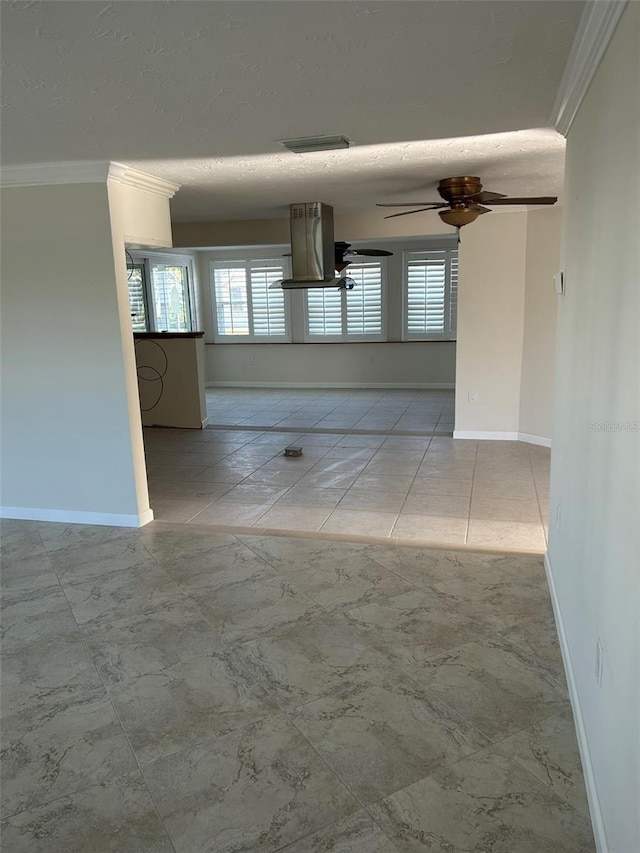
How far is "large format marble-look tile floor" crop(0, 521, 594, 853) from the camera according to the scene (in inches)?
65.4

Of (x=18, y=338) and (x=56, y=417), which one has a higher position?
(x=18, y=338)

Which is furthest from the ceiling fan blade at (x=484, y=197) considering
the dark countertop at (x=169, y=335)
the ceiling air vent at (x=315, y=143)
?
the dark countertop at (x=169, y=335)

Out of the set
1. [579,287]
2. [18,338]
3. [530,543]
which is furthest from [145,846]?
[18,338]

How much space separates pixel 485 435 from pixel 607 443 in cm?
462

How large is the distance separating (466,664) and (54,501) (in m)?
2.96

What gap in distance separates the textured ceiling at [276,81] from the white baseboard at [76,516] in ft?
7.18

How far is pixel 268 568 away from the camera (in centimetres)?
325

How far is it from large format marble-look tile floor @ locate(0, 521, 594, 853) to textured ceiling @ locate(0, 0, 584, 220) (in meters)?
2.20

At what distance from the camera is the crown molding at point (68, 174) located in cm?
335

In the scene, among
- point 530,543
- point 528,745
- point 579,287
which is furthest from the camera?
point 530,543

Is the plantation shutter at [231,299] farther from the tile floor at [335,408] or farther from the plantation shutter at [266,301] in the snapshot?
the tile floor at [335,408]

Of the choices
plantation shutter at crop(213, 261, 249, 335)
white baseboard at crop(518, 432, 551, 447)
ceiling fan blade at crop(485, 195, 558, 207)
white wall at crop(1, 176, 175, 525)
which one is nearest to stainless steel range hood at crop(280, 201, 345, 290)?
white wall at crop(1, 176, 175, 525)

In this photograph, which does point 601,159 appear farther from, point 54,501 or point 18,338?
point 54,501

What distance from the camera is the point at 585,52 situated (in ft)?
5.91
